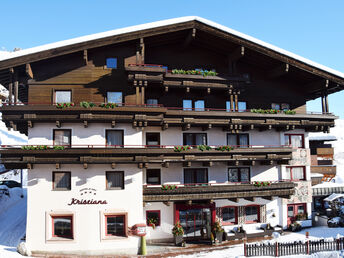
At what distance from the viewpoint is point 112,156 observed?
19.0 metres

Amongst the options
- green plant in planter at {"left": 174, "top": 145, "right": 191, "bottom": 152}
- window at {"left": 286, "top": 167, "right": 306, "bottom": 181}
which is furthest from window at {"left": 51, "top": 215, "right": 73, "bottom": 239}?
window at {"left": 286, "top": 167, "right": 306, "bottom": 181}

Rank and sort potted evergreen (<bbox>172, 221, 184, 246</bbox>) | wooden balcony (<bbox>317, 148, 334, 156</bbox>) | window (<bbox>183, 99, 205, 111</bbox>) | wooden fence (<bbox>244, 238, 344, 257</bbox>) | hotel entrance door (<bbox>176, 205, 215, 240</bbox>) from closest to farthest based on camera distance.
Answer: wooden fence (<bbox>244, 238, 344, 257</bbox>)
potted evergreen (<bbox>172, 221, 184, 246</bbox>)
hotel entrance door (<bbox>176, 205, 215, 240</bbox>)
window (<bbox>183, 99, 205, 111</bbox>)
wooden balcony (<bbox>317, 148, 334, 156</bbox>)

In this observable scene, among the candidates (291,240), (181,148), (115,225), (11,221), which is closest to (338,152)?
(291,240)

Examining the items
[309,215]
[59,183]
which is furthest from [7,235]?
[309,215]

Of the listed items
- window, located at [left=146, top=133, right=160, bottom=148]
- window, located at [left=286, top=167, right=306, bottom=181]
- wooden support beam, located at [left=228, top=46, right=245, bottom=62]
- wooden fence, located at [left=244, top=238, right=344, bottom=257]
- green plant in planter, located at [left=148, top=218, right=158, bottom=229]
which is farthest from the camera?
window, located at [left=286, top=167, right=306, bottom=181]

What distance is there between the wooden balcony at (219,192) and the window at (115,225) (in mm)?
2184

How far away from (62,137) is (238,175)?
14.5 metres

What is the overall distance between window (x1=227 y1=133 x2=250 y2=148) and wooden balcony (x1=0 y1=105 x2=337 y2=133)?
731mm

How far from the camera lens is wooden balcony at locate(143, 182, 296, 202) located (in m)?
19.8

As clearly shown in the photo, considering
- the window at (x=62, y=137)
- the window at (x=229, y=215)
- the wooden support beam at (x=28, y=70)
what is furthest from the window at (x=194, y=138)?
the wooden support beam at (x=28, y=70)

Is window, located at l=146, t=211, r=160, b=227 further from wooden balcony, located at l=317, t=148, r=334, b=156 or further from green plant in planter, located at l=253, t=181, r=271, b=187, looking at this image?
wooden balcony, located at l=317, t=148, r=334, b=156

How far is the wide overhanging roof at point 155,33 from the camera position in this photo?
1920 centimetres

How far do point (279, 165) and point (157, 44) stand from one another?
1491 centimetres

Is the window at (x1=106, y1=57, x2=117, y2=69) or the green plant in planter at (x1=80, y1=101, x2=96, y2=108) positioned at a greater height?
the window at (x1=106, y1=57, x2=117, y2=69)
